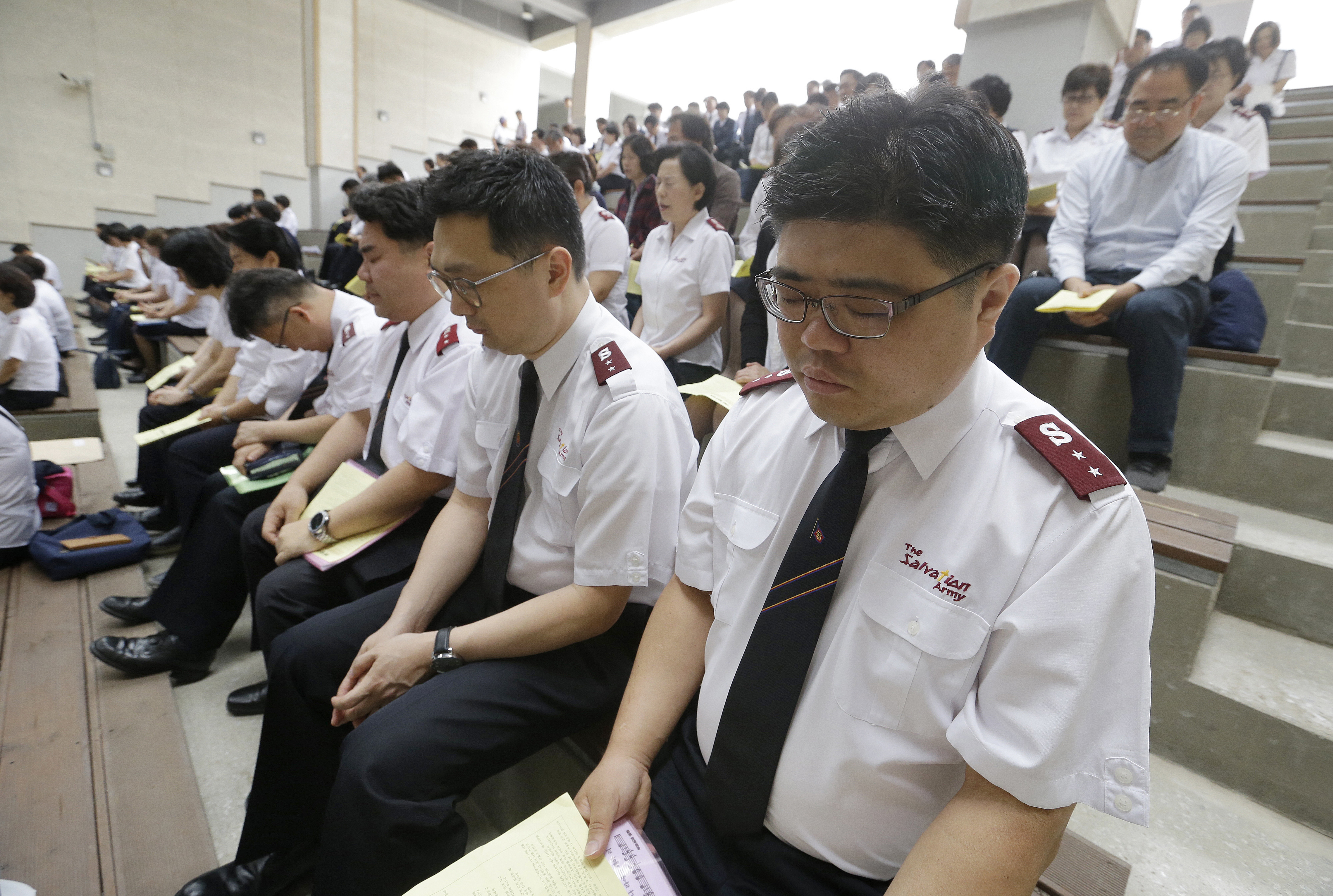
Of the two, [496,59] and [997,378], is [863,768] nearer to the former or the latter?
[997,378]

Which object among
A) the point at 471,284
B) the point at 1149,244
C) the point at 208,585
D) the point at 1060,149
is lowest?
the point at 208,585

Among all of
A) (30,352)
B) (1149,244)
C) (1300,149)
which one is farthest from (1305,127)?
(30,352)

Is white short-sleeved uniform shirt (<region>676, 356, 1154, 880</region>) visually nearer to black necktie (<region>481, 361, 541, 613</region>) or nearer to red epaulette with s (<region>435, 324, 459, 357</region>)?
black necktie (<region>481, 361, 541, 613</region>)

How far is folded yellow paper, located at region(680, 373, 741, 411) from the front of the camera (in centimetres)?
184

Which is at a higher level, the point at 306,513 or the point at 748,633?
the point at 748,633

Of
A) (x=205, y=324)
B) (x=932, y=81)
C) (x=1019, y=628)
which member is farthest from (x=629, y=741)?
(x=205, y=324)

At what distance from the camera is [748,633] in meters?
0.87

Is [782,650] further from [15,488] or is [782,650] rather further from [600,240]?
[15,488]

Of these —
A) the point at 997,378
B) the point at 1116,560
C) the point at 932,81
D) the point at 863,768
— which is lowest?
the point at 863,768

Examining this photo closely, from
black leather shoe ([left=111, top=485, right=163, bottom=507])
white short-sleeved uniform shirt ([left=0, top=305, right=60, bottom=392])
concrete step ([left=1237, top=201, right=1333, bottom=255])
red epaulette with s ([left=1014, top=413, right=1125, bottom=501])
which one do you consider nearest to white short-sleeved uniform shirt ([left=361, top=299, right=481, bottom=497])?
red epaulette with s ([left=1014, top=413, right=1125, bottom=501])

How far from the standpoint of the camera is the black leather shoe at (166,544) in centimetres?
264

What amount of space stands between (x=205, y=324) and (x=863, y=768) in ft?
21.7

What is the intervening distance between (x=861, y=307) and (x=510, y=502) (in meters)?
0.91

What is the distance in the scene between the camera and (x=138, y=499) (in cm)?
306
